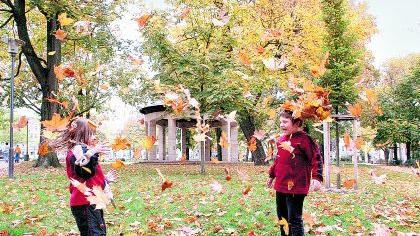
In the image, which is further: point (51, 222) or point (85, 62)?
point (85, 62)

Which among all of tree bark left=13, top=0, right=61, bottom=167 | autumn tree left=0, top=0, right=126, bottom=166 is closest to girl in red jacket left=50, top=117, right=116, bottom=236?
autumn tree left=0, top=0, right=126, bottom=166

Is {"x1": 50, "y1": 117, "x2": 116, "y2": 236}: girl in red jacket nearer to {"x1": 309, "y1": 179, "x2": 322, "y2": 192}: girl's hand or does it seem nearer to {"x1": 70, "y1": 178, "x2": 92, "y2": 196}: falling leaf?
{"x1": 70, "y1": 178, "x2": 92, "y2": 196}: falling leaf

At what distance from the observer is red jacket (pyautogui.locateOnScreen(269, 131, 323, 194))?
4.57m

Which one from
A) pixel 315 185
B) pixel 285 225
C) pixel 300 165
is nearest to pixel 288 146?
pixel 300 165

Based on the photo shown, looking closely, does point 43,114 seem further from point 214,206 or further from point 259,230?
point 259,230

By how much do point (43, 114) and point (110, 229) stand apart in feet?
56.4

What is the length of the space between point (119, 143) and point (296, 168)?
1.84 m

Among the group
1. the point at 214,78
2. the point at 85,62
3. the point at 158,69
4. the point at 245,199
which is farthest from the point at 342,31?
the point at 85,62

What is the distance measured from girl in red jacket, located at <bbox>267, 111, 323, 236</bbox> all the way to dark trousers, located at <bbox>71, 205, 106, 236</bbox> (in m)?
1.87

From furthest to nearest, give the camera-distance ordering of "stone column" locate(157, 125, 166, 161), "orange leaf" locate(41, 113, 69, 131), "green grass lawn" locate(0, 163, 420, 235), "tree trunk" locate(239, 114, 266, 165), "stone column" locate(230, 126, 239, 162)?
"stone column" locate(157, 125, 166, 161) → "stone column" locate(230, 126, 239, 162) → "tree trunk" locate(239, 114, 266, 165) → "green grass lawn" locate(0, 163, 420, 235) → "orange leaf" locate(41, 113, 69, 131)

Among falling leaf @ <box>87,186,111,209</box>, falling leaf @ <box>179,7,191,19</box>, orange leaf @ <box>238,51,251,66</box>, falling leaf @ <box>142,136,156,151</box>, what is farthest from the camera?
falling leaf @ <box>179,7,191,19</box>

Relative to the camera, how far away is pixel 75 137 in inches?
168

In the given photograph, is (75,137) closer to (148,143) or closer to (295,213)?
(148,143)

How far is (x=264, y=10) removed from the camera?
2898cm
